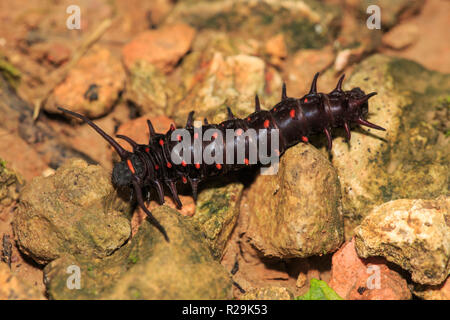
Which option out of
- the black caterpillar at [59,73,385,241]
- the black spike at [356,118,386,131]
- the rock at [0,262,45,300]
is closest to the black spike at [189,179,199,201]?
the black caterpillar at [59,73,385,241]

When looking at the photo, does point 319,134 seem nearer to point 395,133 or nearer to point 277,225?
point 395,133

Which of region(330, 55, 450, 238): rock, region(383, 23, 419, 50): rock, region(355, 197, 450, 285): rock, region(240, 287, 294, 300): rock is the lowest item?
region(240, 287, 294, 300): rock

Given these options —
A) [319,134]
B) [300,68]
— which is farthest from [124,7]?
[319,134]

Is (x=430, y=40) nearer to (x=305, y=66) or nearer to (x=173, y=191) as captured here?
(x=305, y=66)

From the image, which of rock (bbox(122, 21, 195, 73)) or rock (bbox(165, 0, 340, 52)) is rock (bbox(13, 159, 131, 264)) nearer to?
rock (bbox(122, 21, 195, 73))

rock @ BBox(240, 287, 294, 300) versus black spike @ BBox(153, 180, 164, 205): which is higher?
black spike @ BBox(153, 180, 164, 205)

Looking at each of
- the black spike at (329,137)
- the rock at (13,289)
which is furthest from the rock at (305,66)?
the rock at (13,289)
